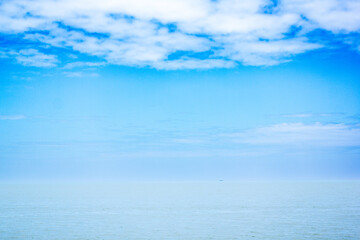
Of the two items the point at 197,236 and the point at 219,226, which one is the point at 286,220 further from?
the point at 197,236

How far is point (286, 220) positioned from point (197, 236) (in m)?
20.2

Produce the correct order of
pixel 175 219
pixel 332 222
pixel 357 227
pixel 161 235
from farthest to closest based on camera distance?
pixel 175 219 < pixel 332 222 < pixel 357 227 < pixel 161 235

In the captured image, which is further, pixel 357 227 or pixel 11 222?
pixel 11 222

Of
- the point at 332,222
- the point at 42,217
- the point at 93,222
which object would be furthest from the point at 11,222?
the point at 332,222

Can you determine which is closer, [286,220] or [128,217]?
[286,220]

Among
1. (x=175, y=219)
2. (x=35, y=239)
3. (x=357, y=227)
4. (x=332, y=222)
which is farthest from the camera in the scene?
(x=175, y=219)

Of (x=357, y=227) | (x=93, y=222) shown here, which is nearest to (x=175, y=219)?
(x=93, y=222)

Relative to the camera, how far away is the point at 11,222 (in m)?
59.6

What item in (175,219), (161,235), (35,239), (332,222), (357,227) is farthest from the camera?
(175,219)

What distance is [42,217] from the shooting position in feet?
219

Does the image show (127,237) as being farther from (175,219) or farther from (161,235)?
(175,219)

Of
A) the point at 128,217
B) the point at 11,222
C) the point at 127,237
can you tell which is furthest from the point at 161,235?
the point at 11,222

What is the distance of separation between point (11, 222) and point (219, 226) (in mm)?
31006

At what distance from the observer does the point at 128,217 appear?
68688 mm
